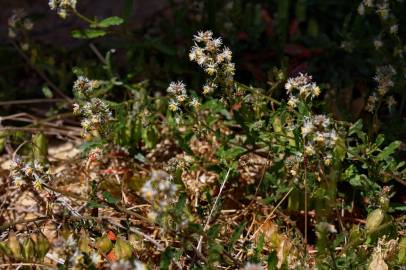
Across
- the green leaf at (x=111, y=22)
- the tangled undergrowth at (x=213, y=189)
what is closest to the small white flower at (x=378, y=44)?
the tangled undergrowth at (x=213, y=189)

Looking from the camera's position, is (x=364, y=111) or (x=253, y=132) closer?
(x=253, y=132)

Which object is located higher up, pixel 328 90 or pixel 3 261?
pixel 328 90

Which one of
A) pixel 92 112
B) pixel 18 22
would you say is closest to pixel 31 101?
pixel 18 22

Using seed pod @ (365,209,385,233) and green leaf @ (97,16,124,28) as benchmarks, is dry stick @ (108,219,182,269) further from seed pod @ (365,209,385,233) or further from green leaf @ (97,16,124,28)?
green leaf @ (97,16,124,28)

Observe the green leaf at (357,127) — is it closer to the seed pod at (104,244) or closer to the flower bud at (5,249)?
the seed pod at (104,244)

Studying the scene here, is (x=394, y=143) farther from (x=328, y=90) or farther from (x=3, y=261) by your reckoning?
(x=3, y=261)

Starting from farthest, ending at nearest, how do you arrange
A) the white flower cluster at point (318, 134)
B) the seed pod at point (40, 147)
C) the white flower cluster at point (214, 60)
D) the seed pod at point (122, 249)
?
the seed pod at point (40, 147), the white flower cluster at point (214, 60), the seed pod at point (122, 249), the white flower cluster at point (318, 134)

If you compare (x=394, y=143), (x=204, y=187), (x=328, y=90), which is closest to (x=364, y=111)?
(x=328, y=90)
